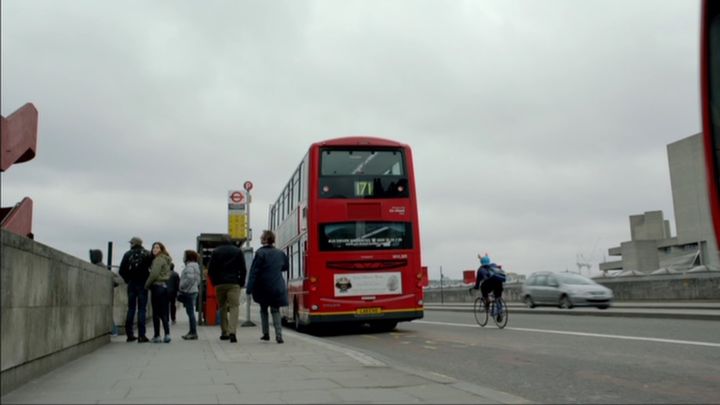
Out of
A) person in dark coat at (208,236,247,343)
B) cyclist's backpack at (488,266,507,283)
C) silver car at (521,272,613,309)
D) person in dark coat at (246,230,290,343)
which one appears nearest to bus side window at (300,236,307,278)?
person in dark coat at (208,236,247,343)

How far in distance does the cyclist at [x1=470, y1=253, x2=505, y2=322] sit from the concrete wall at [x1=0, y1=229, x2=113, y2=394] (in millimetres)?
8807

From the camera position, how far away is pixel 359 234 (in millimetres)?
14281

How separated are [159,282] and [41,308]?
496 centimetres

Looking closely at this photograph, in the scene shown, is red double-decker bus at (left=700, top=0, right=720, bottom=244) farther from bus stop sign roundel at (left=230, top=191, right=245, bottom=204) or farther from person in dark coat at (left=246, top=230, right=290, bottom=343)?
bus stop sign roundel at (left=230, top=191, right=245, bottom=204)

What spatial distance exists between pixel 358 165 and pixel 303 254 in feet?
7.72

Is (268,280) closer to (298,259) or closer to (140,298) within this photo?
(140,298)

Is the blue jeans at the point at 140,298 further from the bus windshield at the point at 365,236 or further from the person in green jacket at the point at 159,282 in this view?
the bus windshield at the point at 365,236

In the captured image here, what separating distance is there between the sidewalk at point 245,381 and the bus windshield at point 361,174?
18.6 feet

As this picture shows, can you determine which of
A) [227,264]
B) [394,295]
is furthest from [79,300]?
[394,295]

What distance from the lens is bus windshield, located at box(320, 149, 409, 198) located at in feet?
46.8

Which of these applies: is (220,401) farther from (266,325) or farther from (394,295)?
(394,295)

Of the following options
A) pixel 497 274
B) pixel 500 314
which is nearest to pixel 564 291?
pixel 497 274

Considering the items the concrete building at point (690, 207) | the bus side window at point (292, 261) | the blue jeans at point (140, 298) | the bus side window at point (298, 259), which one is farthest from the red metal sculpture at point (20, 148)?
the concrete building at point (690, 207)

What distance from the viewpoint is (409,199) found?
14.5 m
